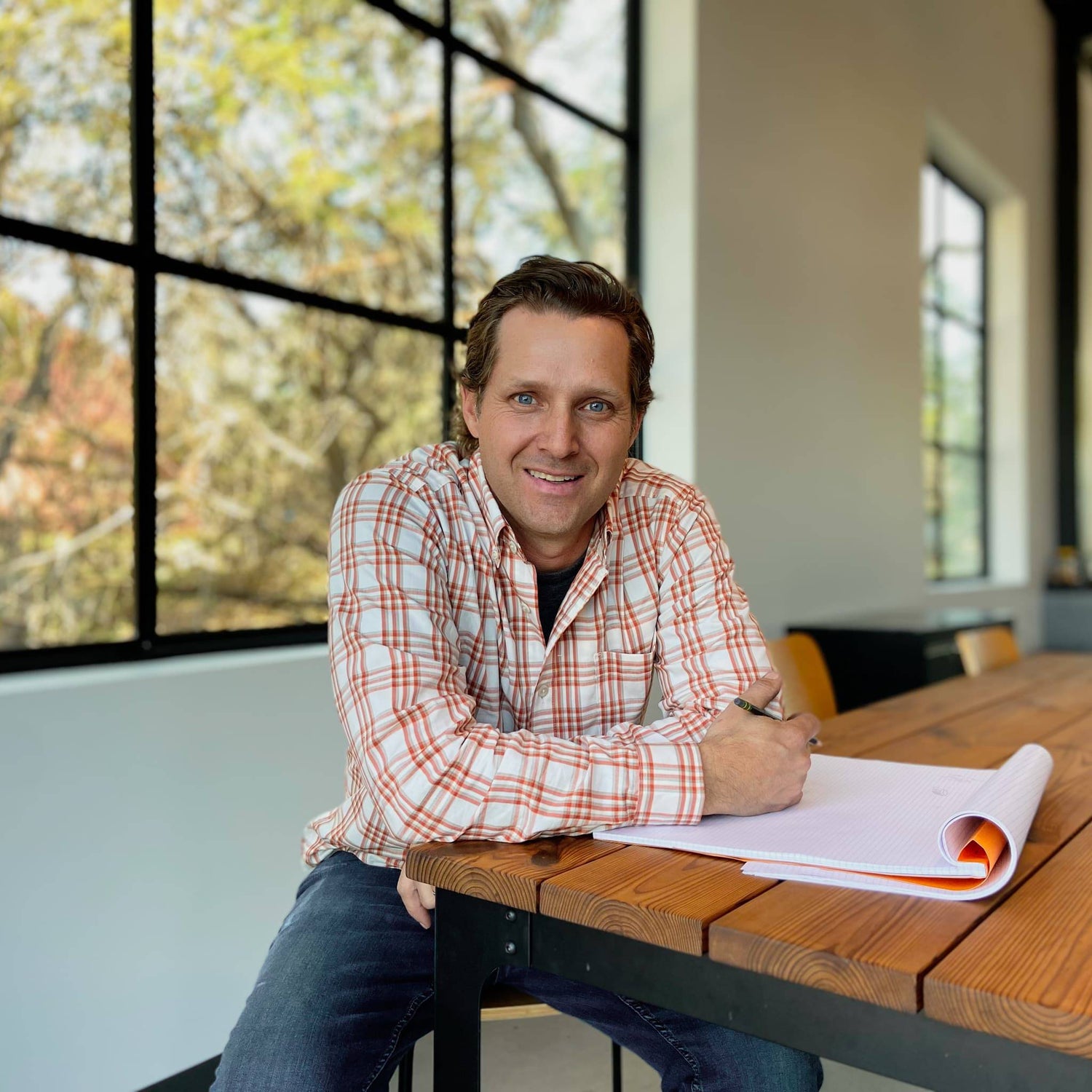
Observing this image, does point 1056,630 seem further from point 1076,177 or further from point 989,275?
point 1076,177

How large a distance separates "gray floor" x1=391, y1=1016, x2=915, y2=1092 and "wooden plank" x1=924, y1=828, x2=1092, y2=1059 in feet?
4.35

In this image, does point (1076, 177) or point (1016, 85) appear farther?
point (1076, 177)

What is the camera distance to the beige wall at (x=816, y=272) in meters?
3.35

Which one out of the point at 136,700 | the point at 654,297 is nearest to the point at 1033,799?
the point at 136,700

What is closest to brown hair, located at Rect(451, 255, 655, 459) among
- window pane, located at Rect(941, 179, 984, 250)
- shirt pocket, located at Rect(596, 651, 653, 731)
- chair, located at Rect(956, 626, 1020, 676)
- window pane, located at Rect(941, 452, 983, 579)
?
shirt pocket, located at Rect(596, 651, 653, 731)

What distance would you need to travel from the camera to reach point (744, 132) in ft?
11.5

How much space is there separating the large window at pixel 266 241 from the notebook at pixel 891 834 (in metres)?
1.46

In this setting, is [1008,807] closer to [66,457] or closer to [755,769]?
[755,769]

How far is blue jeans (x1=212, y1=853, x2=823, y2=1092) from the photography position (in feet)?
3.41

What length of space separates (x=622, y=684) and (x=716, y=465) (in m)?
2.04

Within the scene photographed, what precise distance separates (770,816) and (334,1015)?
1.69 feet

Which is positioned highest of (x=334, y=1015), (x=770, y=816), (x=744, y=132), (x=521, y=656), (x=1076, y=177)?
(x=1076, y=177)

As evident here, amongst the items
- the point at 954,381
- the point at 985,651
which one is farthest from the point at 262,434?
the point at 954,381

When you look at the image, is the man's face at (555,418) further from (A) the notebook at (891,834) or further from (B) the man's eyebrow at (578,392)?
(A) the notebook at (891,834)
